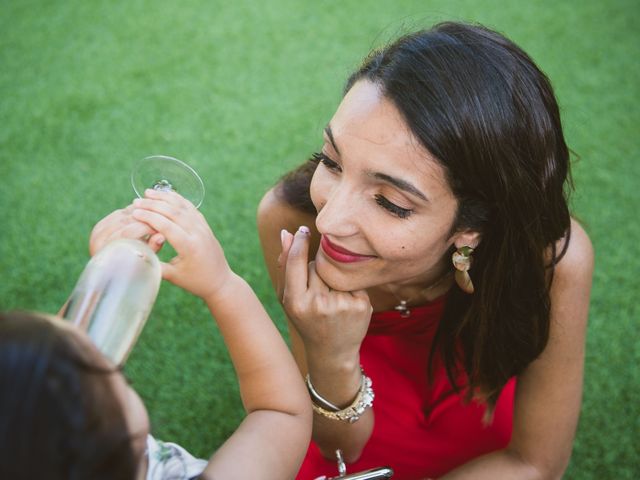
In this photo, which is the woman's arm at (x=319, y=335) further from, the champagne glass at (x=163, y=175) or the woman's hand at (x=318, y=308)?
the champagne glass at (x=163, y=175)

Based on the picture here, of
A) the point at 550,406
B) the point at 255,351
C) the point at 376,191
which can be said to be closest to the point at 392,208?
the point at 376,191

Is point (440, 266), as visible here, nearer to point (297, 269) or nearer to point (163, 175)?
point (297, 269)

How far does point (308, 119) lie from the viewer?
385 centimetres

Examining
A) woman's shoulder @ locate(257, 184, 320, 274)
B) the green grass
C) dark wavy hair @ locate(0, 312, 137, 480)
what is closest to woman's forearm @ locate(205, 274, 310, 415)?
dark wavy hair @ locate(0, 312, 137, 480)

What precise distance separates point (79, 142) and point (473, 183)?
8.75ft

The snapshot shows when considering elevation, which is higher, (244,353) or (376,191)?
(376,191)

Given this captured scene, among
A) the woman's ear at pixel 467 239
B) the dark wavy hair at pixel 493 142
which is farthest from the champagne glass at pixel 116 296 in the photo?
the woman's ear at pixel 467 239

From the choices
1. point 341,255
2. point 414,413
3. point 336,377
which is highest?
point 341,255

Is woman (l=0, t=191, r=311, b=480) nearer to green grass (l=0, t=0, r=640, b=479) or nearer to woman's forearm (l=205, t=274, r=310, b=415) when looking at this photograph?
woman's forearm (l=205, t=274, r=310, b=415)

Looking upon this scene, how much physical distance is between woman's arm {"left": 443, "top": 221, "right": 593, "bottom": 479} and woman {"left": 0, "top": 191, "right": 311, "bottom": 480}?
0.85m

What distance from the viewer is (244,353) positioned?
151cm

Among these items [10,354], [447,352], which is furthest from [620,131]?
[10,354]

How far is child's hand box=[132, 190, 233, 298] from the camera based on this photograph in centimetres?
135

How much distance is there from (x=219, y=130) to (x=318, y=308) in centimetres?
220
